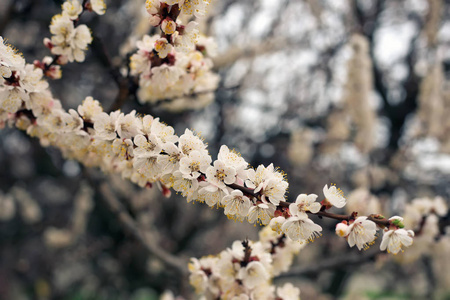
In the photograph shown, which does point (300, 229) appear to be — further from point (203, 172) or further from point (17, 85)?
point (17, 85)

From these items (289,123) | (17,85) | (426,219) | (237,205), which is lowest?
(237,205)

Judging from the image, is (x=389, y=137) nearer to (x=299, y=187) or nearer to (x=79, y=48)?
(x=299, y=187)

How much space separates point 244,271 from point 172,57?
1240 millimetres

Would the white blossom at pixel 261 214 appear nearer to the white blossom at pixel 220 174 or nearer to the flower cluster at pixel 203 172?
the flower cluster at pixel 203 172

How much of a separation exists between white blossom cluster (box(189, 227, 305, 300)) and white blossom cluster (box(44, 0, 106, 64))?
4.62 feet

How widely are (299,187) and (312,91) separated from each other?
2.05m

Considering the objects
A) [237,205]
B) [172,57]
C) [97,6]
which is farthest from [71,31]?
[237,205]

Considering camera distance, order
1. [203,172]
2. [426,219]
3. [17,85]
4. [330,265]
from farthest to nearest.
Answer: [330,265] < [426,219] < [17,85] < [203,172]

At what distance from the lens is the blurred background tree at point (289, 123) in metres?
5.64

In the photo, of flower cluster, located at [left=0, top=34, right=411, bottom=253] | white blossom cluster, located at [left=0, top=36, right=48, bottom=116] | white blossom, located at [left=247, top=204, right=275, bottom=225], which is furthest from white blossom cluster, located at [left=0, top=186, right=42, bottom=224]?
white blossom, located at [left=247, top=204, right=275, bottom=225]

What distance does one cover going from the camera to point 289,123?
727 centimetres

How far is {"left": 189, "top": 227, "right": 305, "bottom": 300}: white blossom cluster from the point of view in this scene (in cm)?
204

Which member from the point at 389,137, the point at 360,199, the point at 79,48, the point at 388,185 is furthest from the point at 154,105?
the point at 389,137

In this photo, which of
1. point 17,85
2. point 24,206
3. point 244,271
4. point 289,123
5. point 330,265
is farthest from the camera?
point 24,206
